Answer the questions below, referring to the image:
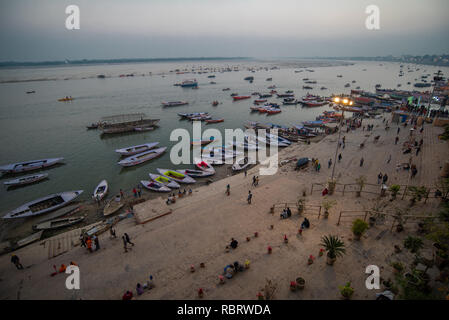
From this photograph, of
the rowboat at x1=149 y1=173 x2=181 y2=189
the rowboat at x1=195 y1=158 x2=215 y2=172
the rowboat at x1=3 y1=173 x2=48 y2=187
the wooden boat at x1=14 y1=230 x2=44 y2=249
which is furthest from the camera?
the rowboat at x1=195 y1=158 x2=215 y2=172

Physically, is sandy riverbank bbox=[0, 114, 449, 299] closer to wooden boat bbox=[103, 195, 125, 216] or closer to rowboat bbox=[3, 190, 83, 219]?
wooden boat bbox=[103, 195, 125, 216]

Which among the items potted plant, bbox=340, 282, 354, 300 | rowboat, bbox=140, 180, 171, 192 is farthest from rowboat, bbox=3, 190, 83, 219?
potted plant, bbox=340, 282, 354, 300

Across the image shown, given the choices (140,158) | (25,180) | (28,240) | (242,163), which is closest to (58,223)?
(28,240)

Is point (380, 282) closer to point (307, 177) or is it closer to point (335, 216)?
point (335, 216)

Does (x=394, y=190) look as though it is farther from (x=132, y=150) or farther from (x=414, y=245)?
(x=132, y=150)
